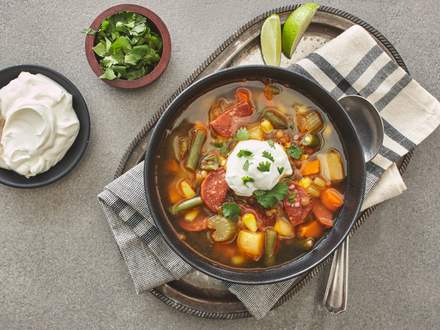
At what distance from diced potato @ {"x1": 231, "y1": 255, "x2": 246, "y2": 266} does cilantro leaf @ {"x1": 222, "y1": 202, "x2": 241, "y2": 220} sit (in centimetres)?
21

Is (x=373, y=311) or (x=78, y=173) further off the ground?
(x=373, y=311)

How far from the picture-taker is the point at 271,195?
239cm

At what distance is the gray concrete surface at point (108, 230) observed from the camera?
9.61 feet

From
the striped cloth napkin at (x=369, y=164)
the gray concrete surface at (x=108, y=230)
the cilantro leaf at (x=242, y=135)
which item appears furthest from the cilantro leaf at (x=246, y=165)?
the gray concrete surface at (x=108, y=230)

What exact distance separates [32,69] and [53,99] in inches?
9.1

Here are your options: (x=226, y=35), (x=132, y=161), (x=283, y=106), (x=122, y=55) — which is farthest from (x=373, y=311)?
(x=122, y=55)

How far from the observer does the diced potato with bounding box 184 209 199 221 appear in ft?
8.05

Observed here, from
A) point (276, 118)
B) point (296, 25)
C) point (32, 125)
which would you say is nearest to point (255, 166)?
point (276, 118)

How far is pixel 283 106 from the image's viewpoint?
8.11 feet

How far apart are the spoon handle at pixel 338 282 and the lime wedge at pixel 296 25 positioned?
1.06 metres

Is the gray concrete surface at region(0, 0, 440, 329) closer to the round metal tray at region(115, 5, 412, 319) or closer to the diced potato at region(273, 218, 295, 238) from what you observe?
the round metal tray at region(115, 5, 412, 319)

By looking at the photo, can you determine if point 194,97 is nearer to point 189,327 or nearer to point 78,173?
point 78,173

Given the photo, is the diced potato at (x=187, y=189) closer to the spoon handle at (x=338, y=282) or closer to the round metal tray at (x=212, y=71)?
the round metal tray at (x=212, y=71)

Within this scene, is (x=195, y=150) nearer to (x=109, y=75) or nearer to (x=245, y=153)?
(x=245, y=153)
